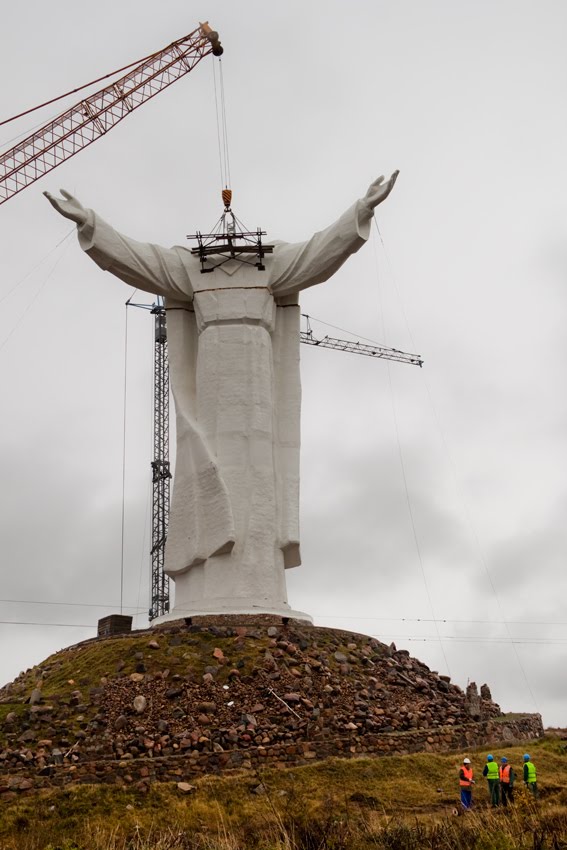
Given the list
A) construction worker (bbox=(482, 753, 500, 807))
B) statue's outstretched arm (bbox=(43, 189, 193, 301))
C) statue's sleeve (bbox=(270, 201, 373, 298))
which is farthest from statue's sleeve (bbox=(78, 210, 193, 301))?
construction worker (bbox=(482, 753, 500, 807))

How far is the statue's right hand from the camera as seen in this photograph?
22.9 meters

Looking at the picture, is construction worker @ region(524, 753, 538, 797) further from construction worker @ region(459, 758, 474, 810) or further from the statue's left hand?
the statue's left hand

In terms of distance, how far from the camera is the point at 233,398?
23.3 m

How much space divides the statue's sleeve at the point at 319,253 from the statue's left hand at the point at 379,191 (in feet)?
0.53

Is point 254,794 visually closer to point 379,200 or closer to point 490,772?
point 490,772

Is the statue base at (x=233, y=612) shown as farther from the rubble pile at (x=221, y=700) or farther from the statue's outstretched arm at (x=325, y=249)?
the statue's outstretched arm at (x=325, y=249)

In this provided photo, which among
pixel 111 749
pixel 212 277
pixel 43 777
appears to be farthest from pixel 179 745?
pixel 212 277

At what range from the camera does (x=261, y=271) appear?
79.2 feet

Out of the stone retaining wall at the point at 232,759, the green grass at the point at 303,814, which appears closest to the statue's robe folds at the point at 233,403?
the stone retaining wall at the point at 232,759

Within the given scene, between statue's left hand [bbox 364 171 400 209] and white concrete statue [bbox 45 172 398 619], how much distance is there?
0.03 metres

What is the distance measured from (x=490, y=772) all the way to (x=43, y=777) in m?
6.80

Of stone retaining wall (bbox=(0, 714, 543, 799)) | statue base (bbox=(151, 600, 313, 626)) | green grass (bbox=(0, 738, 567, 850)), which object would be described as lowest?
green grass (bbox=(0, 738, 567, 850))

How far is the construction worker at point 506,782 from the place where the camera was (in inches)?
588

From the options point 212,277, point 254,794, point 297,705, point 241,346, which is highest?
point 212,277
